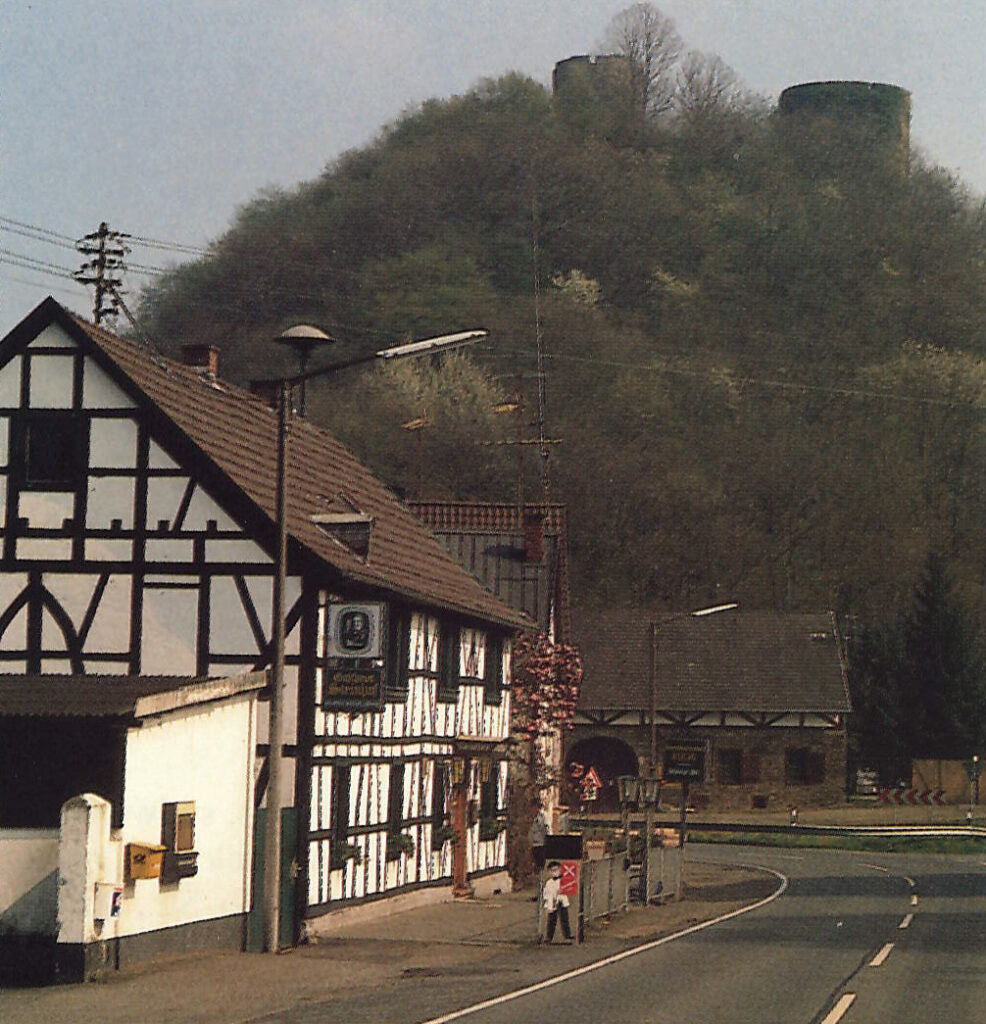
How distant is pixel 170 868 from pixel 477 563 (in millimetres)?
30887

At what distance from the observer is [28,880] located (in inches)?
805

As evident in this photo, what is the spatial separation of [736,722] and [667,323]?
189 ft

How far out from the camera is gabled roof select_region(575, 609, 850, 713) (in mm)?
73750

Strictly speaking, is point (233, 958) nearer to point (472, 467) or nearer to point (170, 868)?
point (170, 868)

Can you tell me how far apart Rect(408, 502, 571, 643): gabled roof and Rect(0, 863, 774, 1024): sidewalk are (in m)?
18.3

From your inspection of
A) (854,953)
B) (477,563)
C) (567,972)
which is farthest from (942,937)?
(477,563)

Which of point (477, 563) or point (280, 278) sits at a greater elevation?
point (280, 278)

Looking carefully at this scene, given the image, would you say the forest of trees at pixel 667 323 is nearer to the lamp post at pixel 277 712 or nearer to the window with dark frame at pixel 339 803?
the window with dark frame at pixel 339 803

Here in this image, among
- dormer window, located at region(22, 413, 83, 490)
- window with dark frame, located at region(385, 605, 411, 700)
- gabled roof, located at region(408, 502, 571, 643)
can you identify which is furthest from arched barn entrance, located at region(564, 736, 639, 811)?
dormer window, located at region(22, 413, 83, 490)

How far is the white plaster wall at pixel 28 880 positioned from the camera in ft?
66.8

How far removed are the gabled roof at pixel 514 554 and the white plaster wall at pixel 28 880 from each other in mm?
29914

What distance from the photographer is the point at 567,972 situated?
21766 millimetres

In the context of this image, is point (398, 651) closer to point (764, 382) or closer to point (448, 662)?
point (448, 662)

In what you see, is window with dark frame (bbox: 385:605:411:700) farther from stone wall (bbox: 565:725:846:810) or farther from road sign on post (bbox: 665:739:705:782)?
stone wall (bbox: 565:725:846:810)
